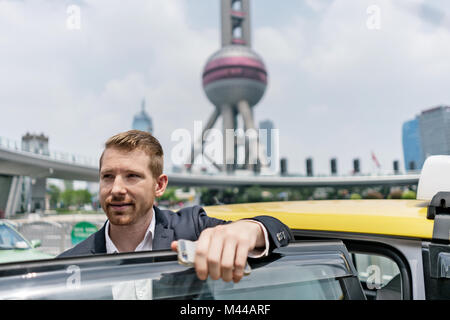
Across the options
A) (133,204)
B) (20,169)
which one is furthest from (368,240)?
(20,169)

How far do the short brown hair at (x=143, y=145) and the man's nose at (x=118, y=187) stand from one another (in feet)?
0.45

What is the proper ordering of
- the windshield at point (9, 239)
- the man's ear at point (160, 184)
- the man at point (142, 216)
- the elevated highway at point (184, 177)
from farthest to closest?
the elevated highway at point (184, 177)
the windshield at point (9, 239)
the man's ear at point (160, 184)
the man at point (142, 216)

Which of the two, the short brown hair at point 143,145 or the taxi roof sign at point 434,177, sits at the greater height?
the short brown hair at point 143,145

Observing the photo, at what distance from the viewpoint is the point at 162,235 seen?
1483mm

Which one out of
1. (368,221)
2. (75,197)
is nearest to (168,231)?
(368,221)

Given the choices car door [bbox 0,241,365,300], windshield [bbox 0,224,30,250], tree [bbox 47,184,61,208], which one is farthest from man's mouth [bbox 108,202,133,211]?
tree [bbox 47,184,61,208]

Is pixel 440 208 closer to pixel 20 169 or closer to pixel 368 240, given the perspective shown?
pixel 368 240

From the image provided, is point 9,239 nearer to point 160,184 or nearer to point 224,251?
point 160,184

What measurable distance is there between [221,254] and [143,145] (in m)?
0.71

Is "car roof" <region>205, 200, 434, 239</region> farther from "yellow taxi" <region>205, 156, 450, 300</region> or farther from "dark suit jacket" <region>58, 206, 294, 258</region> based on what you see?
"dark suit jacket" <region>58, 206, 294, 258</region>

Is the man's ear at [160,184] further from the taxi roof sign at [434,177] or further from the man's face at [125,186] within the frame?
the taxi roof sign at [434,177]

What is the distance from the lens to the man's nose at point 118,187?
128 centimetres

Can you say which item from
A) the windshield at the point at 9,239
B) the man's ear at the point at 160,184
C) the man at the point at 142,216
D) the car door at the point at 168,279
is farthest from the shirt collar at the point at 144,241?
the windshield at the point at 9,239
